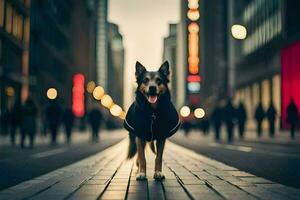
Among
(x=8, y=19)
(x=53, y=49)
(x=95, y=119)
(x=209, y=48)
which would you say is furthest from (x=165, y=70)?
(x=209, y=48)

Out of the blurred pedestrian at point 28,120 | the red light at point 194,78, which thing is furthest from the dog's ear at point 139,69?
the red light at point 194,78

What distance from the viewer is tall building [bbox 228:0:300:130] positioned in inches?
1608

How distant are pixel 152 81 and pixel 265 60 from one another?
144 ft

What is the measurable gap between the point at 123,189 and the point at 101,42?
576 ft

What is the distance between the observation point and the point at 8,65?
4259 centimetres

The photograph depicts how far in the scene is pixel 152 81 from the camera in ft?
23.9

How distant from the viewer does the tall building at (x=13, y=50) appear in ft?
133

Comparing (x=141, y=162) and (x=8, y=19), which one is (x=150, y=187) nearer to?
(x=141, y=162)

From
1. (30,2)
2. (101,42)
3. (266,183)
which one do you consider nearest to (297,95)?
(30,2)

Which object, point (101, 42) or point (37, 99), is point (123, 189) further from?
point (101, 42)

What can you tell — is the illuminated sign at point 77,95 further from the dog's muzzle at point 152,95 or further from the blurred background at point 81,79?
the dog's muzzle at point 152,95

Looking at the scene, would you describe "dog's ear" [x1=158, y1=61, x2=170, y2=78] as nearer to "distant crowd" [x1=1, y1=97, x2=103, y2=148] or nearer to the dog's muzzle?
the dog's muzzle

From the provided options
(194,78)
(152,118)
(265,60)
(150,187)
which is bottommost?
(150,187)

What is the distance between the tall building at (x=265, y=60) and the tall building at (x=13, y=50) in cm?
1934
